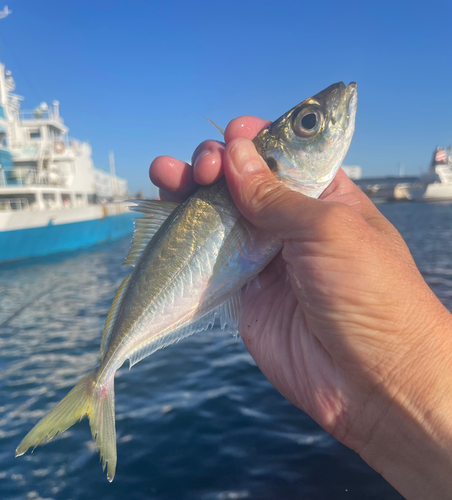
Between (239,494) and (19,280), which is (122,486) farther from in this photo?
(19,280)

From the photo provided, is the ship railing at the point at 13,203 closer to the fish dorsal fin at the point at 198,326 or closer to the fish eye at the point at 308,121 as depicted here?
the fish dorsal fin at the point at 198,326

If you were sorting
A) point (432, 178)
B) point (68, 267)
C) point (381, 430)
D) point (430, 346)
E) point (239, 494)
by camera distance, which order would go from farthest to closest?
point (432, 178) < point (68, 267) < point (239, 494) < point (381, 430) < point (430, 346)

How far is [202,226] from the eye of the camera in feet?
10.1

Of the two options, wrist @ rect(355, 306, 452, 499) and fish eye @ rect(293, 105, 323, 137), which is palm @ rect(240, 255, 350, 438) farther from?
fish eye @ rect(293, 105, 323, 137)

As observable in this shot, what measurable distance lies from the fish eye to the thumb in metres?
0.41

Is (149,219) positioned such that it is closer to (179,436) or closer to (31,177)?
(179,436)

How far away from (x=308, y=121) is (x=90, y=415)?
3.02 m

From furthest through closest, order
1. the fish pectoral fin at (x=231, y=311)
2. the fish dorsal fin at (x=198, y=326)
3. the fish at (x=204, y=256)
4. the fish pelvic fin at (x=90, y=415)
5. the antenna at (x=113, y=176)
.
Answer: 1. the antenna at (x=113, y=176)
2. the fish pectoral fin at (x=231, y=311)
3. the fish dorsal fin at (x=198, y=326)
4. the fish at (x=204, y=256)
5. the fish pelvic fin at (x=90, y=415)

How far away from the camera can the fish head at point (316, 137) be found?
118 inches

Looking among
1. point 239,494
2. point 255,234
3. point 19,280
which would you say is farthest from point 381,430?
point 19,280

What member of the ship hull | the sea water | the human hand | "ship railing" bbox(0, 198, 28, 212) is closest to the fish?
the human hand

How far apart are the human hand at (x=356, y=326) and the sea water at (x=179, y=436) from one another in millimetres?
2065

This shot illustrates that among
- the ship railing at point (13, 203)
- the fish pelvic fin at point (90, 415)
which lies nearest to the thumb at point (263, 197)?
the fish pelvic fin at point (90, 415)

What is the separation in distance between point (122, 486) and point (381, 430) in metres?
3.63
